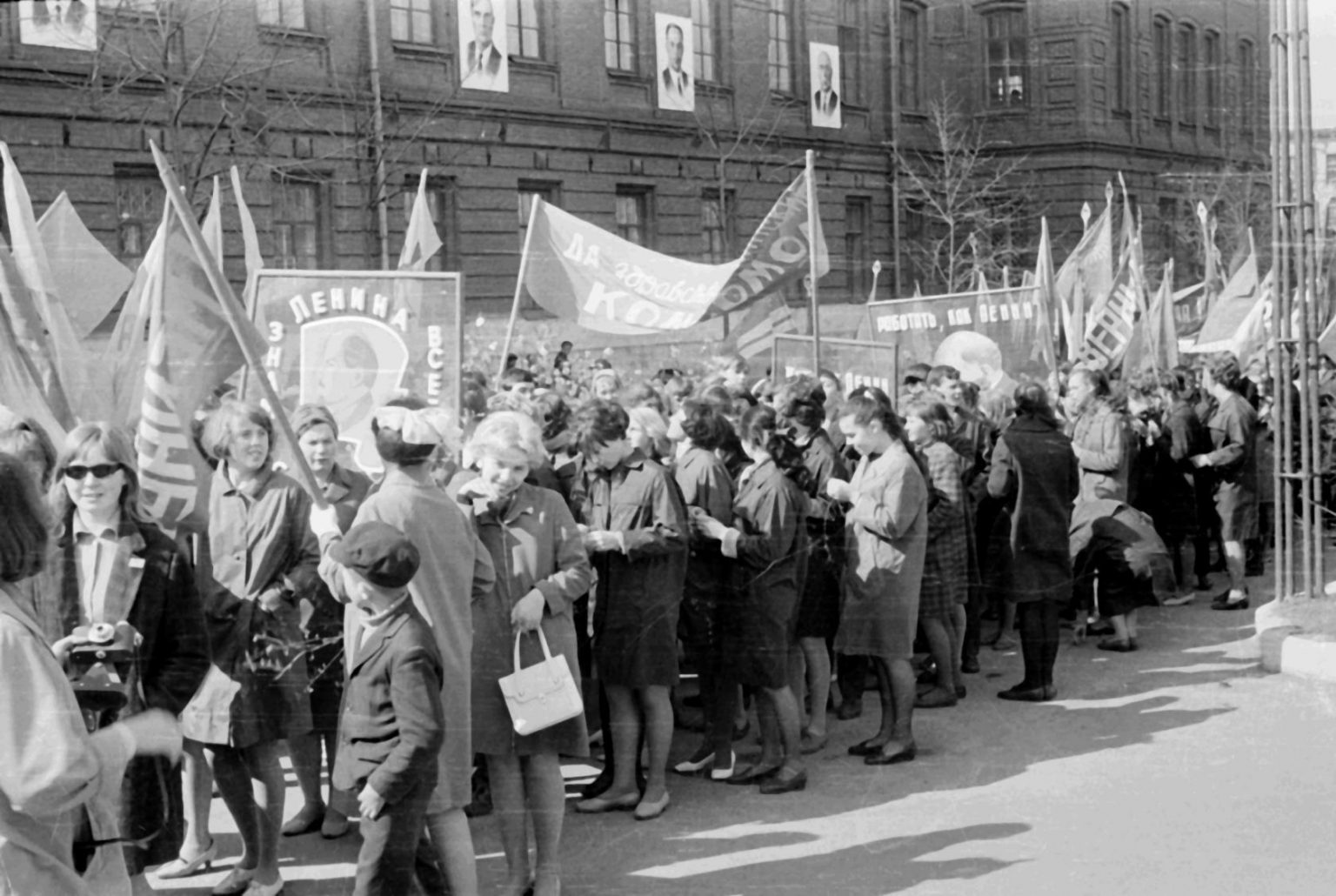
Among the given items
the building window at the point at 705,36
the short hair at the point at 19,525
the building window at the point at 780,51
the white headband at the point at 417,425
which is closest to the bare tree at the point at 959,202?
the building window at the point at 780,51

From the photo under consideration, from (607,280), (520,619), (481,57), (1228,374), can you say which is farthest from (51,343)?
(481,57)

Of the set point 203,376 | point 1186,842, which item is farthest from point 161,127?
point 1186,842

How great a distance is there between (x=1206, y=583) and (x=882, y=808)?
21.2ft

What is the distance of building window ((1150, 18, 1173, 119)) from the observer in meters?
21.1

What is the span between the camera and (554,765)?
517 centimetres

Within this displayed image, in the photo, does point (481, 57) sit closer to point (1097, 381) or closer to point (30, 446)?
point (1097, 381)

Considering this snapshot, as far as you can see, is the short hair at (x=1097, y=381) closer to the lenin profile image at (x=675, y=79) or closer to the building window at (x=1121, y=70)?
the lenin profile image at (x=675, y=79)

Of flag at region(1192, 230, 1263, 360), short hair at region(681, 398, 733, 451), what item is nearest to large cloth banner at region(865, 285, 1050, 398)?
flag at region(1192, 230, 1263, 360)

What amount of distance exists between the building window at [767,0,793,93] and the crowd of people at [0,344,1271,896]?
44.4ft

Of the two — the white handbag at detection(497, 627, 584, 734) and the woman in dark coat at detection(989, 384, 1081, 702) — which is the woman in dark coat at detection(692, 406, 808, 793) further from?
the woman in dark coat at detection(989, 384, 1081, 702)

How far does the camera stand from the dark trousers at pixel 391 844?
408cm

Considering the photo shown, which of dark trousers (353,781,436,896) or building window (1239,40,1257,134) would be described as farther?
building window (1239,40,1257,134)

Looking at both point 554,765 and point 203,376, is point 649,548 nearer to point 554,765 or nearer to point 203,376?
point 554,765

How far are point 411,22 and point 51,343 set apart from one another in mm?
13299
